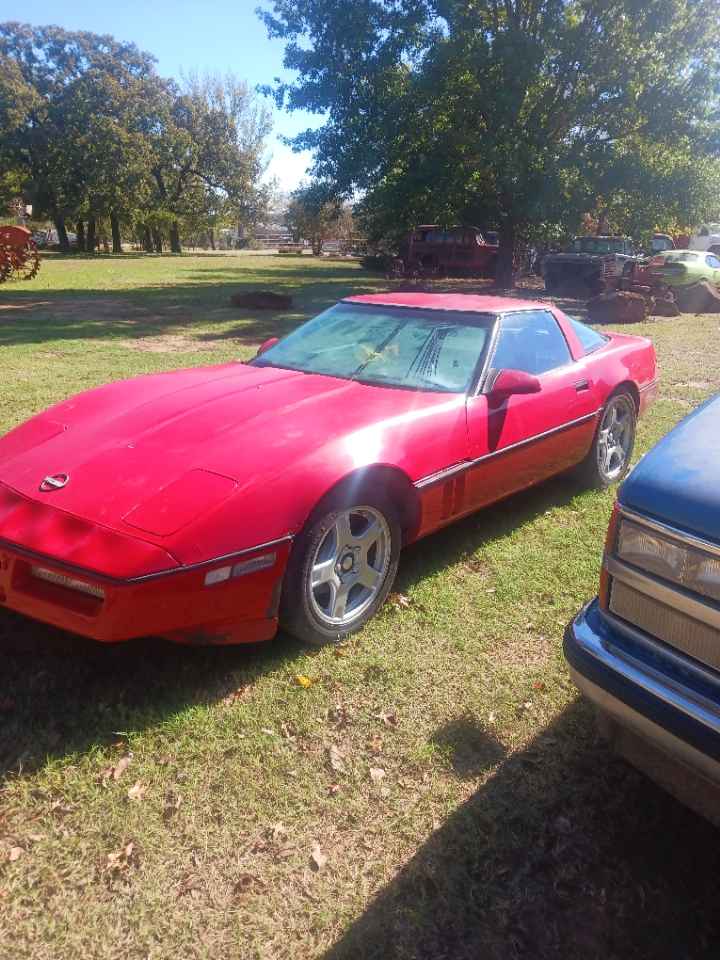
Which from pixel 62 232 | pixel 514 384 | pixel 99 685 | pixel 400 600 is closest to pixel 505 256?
pixel 514 384

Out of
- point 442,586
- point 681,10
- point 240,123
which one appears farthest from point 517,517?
point 240,123

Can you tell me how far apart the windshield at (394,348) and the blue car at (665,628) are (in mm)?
1605

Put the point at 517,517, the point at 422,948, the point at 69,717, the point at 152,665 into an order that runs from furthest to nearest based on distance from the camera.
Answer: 1. the point at 517,517
2. the point at 152,665
3. the point at 69,717
4. the point at 422,948

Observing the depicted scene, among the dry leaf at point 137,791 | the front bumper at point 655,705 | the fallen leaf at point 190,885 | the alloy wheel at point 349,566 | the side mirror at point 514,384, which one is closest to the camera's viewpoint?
the front bumper at point 655,705

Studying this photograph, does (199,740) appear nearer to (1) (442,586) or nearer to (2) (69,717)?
(2) (69,717)

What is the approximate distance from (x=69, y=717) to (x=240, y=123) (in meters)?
Answer: 54.4

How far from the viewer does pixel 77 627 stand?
2.24 meters

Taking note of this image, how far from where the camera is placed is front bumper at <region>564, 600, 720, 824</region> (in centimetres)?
169

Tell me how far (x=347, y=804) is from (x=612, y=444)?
3.32 meters

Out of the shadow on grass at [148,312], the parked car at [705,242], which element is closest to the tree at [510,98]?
the shadow on grass at [148,312]

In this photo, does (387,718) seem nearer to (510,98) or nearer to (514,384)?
(514,384)

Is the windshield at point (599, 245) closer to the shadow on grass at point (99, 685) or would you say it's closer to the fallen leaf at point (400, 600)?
the fallen leaf at point (400, 600)

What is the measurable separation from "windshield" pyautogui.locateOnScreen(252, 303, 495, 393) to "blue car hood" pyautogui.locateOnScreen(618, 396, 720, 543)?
1.52m

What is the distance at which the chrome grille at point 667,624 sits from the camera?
173 cm
